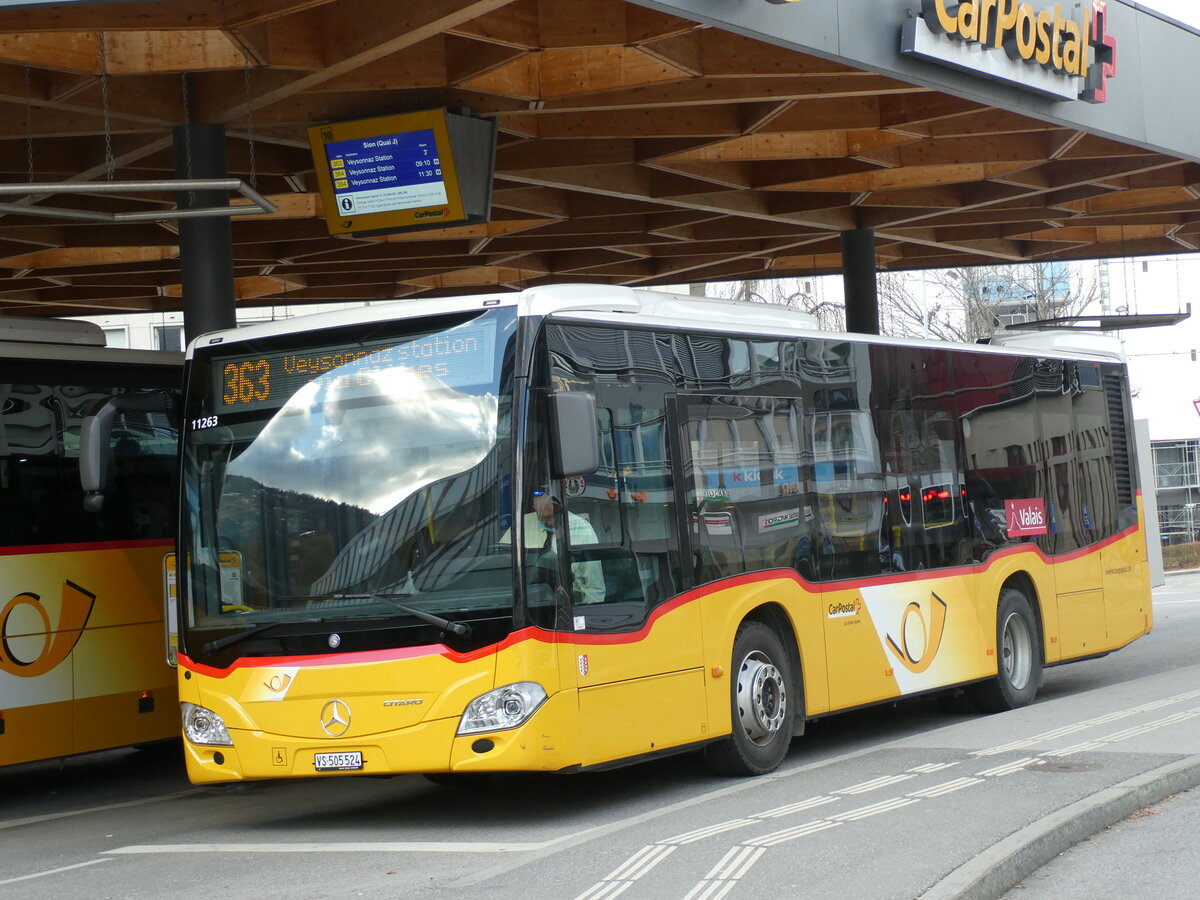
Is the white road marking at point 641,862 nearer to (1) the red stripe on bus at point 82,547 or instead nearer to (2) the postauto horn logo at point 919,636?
(2) the postauto horn logo at point 919,636

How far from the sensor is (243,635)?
914cm

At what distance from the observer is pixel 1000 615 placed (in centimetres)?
1357

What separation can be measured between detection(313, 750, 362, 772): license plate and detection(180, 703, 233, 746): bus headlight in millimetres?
657

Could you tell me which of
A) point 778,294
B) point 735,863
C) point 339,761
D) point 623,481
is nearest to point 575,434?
point 623,481

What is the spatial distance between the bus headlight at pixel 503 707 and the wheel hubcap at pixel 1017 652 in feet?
21.1

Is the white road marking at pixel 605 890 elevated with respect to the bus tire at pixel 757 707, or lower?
lower

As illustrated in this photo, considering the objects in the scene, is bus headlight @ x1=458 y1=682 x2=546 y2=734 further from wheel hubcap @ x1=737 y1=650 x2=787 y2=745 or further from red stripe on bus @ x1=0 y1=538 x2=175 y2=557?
red stripe on bus @ x1=0 y1=538 x2=175 y2=557

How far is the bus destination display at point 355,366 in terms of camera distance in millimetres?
8922

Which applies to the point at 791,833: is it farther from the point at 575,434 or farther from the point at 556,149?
the point at 556,149

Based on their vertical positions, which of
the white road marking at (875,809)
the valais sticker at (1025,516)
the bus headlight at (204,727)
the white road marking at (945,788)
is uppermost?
the valais sticker at (1025,516)

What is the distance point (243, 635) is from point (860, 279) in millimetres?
14746

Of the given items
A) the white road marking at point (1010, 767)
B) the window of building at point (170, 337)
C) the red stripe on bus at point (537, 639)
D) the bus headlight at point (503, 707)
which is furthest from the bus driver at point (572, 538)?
the window of building at point (170, 337)

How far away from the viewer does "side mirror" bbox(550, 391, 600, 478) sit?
8617 millimetres

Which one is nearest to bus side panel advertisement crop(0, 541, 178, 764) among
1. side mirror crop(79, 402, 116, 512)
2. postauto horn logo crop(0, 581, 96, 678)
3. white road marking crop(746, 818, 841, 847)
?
postauto horn logo crop(0, 581, 96, 678)
